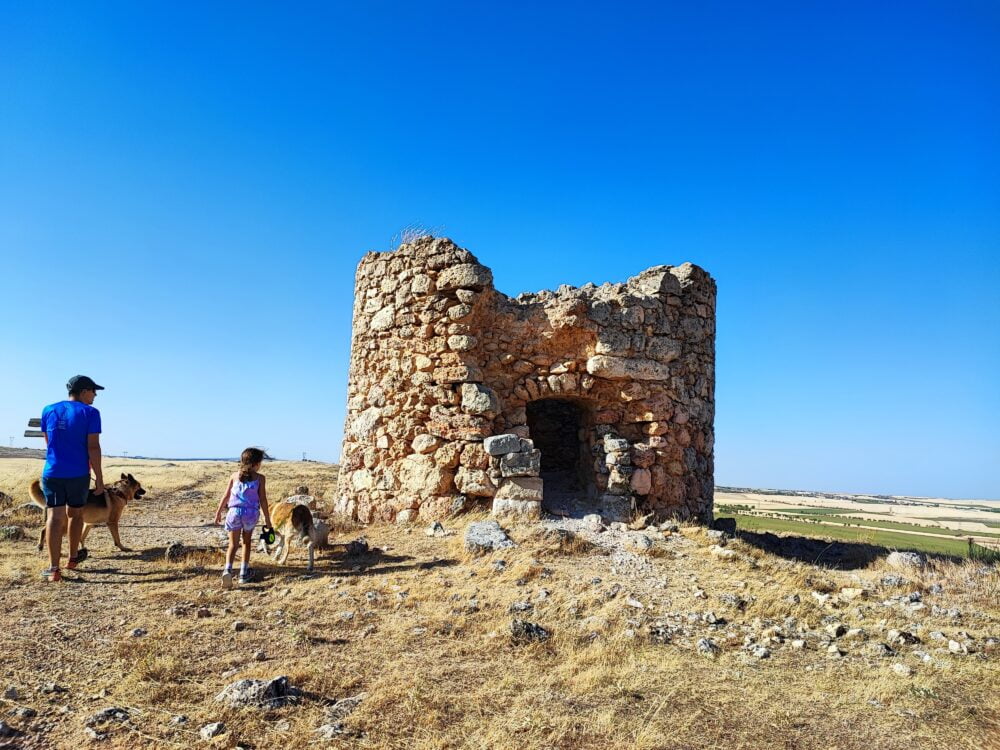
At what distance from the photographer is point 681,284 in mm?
10602

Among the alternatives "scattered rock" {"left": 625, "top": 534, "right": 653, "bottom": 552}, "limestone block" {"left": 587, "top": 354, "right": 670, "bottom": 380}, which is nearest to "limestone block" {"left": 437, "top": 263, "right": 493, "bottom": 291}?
"limestone block" {"left": 587, "top": 354, "right": 670, "bottom": 380}

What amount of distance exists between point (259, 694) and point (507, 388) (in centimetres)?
691

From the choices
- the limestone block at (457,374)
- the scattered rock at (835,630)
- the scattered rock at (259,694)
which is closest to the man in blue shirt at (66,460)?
the scattered rock at (259,694)

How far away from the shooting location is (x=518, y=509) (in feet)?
28.9

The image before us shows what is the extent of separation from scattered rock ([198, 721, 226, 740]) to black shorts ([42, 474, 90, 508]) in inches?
175

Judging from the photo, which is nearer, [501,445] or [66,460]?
[66,460]

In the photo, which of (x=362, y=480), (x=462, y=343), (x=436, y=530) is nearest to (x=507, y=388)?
(x=462, y=343)

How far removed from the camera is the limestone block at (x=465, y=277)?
9562 millimetres

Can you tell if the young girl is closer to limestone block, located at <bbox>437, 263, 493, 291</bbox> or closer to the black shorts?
the black shorts

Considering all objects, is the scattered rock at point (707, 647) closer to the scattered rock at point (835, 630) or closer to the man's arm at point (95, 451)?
the scattered rock at point (835, 630)

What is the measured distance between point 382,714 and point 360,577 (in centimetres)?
326

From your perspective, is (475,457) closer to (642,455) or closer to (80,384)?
(642,455)

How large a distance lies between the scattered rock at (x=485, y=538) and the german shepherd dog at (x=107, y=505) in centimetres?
457

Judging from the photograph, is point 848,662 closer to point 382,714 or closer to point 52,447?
point 382,714
